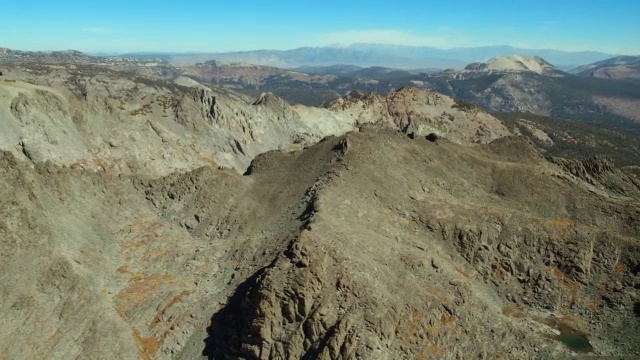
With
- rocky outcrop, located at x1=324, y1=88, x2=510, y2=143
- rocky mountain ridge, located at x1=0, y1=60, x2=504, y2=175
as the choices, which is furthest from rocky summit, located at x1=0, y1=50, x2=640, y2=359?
rocky outcrop, located at x1=324, y1=88, x2=510, y2=143

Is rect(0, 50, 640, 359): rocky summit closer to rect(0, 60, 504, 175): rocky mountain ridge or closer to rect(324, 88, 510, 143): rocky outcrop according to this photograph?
rect(0, 60, 504, 175): rocky mountain ridge

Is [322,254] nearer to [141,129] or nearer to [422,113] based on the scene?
[141,129]

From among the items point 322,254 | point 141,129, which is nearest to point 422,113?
point 141,129

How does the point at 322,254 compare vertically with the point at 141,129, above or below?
below

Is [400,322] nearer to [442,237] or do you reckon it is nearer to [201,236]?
[442,237]

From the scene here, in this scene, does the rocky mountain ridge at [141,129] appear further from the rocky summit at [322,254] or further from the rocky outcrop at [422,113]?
the rocky outcrop at [422,113]

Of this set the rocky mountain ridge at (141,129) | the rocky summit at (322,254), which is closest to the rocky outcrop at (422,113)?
the rocky mountain ridge at (141,129)

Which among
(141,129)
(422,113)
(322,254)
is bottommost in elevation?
(422,113)

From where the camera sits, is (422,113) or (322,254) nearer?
(322,254)
